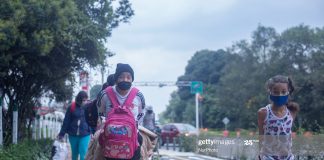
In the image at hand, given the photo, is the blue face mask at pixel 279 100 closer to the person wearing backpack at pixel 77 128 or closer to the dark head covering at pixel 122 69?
the dark head covering at pixel 122 69

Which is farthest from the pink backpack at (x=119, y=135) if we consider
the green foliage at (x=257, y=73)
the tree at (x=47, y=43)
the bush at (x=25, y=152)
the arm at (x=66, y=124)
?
the green foliage at (x=257, y=73)

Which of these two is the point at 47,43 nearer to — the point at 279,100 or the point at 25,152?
the point at 25,152

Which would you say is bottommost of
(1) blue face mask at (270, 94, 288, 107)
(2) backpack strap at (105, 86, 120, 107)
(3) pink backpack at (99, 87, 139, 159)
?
(3) pink backpack at (99, 87, 139, 159)

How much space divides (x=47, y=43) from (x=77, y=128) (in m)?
2.89

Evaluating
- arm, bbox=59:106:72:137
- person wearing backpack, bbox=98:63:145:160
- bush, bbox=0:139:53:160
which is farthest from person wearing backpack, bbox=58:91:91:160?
person wearing backpack, bbox=98:63:145:160

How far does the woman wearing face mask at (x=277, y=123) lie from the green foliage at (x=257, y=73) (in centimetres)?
2999

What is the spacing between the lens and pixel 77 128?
9.86 meters

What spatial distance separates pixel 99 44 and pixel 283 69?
34.7 metres

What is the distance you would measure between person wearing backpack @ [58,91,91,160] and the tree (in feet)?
6.89

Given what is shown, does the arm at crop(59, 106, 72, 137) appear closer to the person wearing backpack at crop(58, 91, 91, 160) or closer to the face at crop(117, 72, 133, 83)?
the person wearing backpack at crop(58, 91, 91, 160)

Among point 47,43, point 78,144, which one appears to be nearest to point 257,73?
point 47,43

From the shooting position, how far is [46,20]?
12.4 metres

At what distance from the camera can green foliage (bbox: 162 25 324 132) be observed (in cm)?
4234

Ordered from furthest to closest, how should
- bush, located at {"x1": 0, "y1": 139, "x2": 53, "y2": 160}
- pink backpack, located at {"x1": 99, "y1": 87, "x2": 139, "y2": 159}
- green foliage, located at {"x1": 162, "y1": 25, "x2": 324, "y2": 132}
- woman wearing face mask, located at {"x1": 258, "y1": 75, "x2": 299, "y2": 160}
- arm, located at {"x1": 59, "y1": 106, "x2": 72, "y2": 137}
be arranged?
green foliage, located at {"x1": 162, "y1": 25, "x2": 324, "y2": 132} → bush, located at {"x1": 0, "y1": 139, "x2": 53, "y2": 160} → arm, located at {"x1": 59, "y1": 106, "x2": 72, "y2": 137} → pink backpack, located at {"x1": 99, "y1": 87, "x2": 139, "y2": 159} → woman wearing face mask, located at {"x1": 258, "y1": 75, "x2": 299, "y2": 160}
